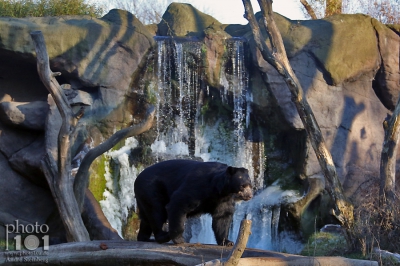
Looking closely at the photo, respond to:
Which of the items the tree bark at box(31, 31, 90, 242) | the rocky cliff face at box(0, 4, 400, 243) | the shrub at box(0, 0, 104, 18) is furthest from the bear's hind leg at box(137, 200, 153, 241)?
the shrub at box(0, 0, 104, 18)

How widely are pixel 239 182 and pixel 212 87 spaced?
661cm

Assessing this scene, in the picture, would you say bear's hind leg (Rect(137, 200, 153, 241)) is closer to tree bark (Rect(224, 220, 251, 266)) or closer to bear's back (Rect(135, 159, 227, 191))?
bear's back (Rect(135, 159, 227, 191))

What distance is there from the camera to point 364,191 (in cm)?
1098

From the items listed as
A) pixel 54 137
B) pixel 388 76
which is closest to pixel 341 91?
pixel 388 76

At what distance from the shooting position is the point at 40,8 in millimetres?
13828

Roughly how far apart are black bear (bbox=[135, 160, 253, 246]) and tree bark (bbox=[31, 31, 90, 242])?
2.14 meters

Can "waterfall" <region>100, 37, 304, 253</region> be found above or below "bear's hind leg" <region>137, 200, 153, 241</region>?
above

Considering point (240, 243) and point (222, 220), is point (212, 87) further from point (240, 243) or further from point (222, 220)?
point (240, 243)

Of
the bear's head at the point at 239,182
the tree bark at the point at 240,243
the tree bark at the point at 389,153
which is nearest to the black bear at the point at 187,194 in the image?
the bear's head at the point at 239,182

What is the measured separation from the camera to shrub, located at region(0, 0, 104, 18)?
1359cm

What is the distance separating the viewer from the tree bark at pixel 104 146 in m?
8.67

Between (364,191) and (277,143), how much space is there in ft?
7.11

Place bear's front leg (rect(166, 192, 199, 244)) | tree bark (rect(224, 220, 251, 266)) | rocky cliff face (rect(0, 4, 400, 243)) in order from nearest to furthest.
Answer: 1. tree bark (rect(224, 220, 251, 266))
2. bear's front leg (rect(166, 192, 199, 244))
3. rocky cliff face (rect(0, 4, 400, 243))

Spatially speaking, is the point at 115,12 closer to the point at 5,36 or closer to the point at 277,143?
the point at 5,36
